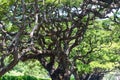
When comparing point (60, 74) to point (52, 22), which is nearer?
point (52, 22)

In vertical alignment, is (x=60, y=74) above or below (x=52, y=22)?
below

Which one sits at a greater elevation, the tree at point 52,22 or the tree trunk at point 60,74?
the tree at point 52,22

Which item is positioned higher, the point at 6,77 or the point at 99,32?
the point at 99,32

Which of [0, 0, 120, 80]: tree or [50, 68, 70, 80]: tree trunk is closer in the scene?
[0, 0, 120, 80]: tree

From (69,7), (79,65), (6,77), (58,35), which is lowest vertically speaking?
(6,77)

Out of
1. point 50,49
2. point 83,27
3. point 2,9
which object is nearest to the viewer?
point 2,9

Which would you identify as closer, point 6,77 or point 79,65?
point 79,65

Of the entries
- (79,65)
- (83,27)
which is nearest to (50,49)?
(83,27)

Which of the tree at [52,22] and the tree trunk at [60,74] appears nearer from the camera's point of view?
the tree at [52,22]

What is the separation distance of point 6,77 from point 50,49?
36.9 ft

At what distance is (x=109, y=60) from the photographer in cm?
2923

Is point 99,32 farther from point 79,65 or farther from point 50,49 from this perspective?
point 50,49

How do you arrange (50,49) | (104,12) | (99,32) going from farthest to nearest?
(99,32) < (50,49) < (104,12)

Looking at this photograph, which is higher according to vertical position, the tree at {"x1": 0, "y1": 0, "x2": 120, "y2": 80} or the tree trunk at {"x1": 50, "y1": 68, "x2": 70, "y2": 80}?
the tree at {"x1": 0, "y1": 0, "x2": 120, "y2": 80}
